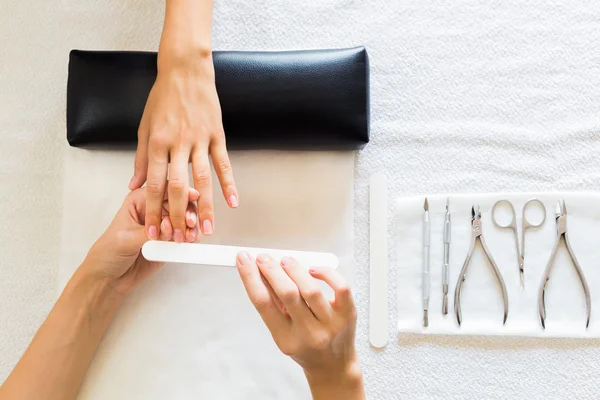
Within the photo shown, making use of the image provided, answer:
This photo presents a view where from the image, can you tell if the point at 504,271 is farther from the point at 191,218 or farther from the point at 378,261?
the point at 191,218

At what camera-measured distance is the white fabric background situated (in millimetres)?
795

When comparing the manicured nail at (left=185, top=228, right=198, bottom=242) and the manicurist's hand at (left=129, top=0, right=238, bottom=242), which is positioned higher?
the manicurist's hand at (left=129, top=0, right=238, bottom=242)

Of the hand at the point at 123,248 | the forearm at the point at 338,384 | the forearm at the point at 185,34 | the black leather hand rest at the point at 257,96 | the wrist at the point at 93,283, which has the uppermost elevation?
the forearm at the point at 185,34

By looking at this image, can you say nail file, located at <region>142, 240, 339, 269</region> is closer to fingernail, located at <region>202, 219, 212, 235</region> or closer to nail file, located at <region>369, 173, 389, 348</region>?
fingernail, located at <region>202, 219, 212, 235</region>

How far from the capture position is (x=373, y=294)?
2.64 feet

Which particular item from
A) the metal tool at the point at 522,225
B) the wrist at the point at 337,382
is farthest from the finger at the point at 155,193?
the metal tool at the point at 522,225

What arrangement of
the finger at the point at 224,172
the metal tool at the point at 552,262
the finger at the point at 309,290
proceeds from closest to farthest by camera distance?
the finger at the point at 309,290 → the finger at the point at 224,172 → the metal tool at the point at 552,262

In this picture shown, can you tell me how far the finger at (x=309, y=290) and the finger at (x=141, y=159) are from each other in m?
0.21

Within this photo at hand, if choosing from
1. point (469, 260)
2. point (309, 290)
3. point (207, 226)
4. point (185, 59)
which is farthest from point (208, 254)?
point (469, 260)

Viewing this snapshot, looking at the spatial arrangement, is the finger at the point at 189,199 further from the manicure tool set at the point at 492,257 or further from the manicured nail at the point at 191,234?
the manicure tool set at the point at 492,257

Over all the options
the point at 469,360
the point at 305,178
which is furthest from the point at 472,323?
the point at 305,178

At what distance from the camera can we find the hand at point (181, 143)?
2.16 feet

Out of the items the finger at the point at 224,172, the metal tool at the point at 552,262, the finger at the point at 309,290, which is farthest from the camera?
the metal tool at the point at 552,262

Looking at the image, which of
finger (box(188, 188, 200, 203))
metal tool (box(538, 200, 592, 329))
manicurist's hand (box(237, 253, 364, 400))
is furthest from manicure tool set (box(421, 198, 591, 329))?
finger (box(188, 188, 200, 203))
